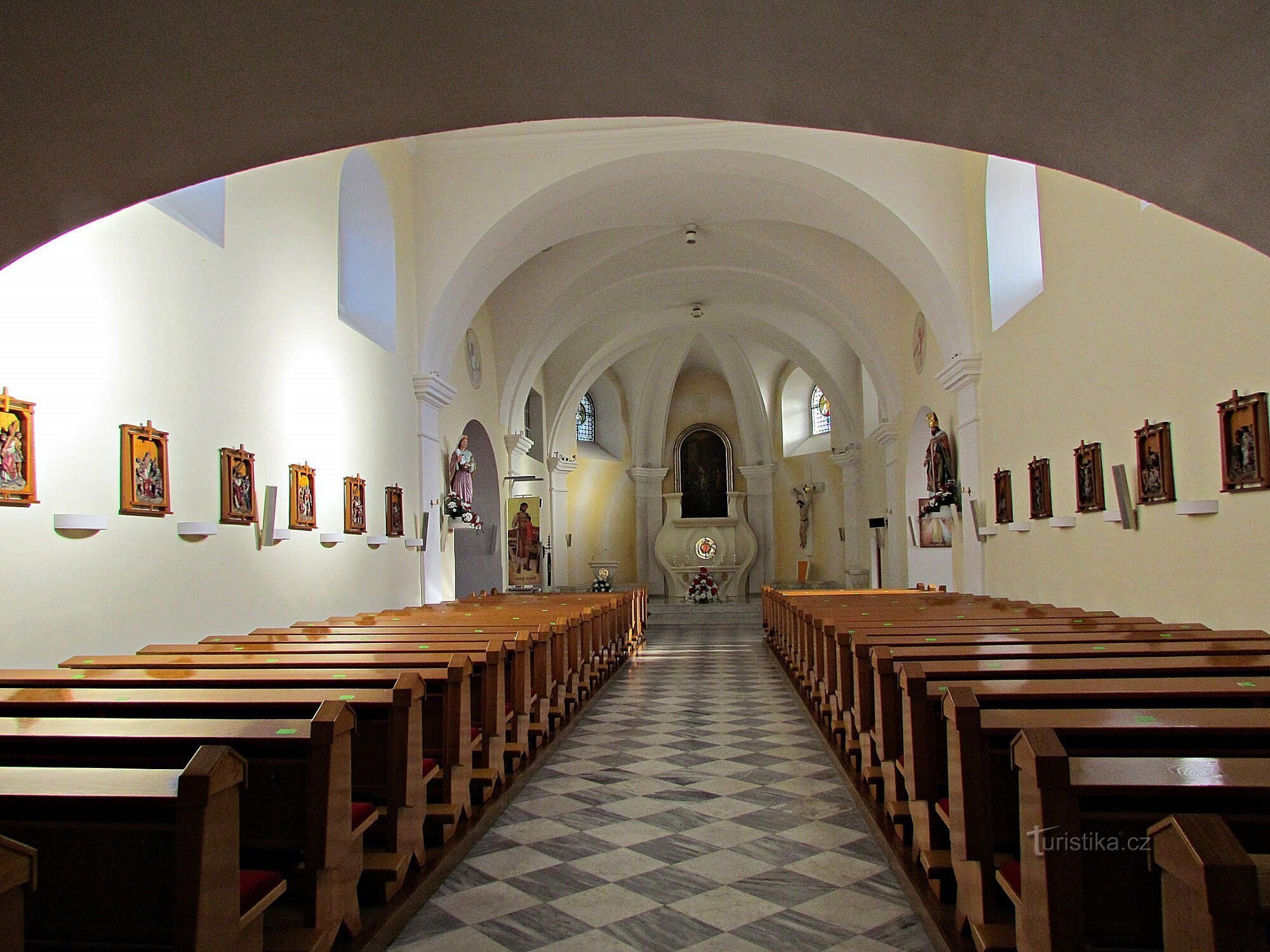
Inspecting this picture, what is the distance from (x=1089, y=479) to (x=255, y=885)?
6792mm

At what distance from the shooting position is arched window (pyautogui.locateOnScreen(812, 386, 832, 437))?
2245cm

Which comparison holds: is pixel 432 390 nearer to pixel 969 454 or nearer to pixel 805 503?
pixel 969 454

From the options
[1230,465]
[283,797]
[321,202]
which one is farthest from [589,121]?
[283,797]

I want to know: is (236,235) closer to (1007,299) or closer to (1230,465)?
(1230,465)

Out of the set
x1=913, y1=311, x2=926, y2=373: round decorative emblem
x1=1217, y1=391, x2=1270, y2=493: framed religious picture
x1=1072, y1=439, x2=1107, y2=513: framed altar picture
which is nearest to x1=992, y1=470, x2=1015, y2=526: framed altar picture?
x1=1072, y1=439, x2=1107, y2=513: framed altar picture

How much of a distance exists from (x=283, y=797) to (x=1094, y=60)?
2983 millimetres

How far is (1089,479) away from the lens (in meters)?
7.23

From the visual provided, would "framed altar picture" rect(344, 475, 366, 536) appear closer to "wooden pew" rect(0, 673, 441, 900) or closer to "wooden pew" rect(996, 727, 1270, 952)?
"wooden pew" rect(0, 673, 441, 900)

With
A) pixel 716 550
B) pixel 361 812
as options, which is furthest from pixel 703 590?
pixel 361 812

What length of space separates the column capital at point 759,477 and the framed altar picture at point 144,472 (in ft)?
59.0

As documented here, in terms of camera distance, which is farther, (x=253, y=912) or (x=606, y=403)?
(x=606, y=403)

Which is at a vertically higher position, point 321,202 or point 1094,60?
point 321,202

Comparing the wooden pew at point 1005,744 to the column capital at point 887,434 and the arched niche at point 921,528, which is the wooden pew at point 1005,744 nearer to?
the arched niche at point 921,528

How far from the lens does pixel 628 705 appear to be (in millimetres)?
7691
